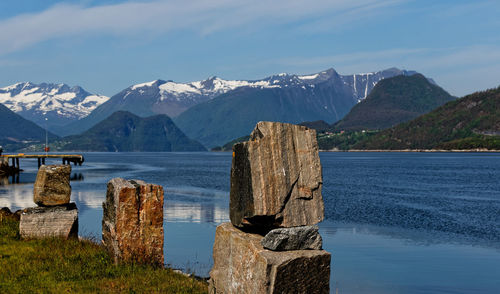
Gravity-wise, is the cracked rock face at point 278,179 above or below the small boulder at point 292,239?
above

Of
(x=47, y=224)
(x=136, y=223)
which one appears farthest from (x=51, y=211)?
(x=136, y=223)

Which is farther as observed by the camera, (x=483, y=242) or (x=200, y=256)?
(x=483, y=242)

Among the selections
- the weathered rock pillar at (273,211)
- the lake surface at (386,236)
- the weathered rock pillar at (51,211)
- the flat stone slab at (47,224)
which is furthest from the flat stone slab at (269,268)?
the lake surface at (386,236)

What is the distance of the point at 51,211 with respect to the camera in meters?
19.5

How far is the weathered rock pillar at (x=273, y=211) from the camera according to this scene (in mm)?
11141

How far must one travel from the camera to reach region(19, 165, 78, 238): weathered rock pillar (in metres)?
19.0

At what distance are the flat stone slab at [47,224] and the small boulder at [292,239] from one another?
10.6 m

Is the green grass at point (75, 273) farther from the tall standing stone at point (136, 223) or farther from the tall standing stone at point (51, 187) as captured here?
the tall standing stone at point (51, 187)

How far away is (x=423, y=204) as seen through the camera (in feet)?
204

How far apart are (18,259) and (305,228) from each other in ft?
30.7

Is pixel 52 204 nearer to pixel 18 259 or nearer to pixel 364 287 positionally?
pixel 18 259

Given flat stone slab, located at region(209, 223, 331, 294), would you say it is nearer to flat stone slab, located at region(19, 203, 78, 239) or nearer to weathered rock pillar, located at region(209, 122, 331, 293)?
weathered rock pillar, located at region(209, 122, 331, 293)

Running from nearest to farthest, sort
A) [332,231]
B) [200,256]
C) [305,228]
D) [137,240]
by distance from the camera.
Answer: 1. [305,228]
2. [137,240]
3. [200,256]
4. [332,231]

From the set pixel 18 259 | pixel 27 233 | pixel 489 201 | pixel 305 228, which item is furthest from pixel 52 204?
pixel 489 201
